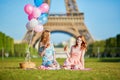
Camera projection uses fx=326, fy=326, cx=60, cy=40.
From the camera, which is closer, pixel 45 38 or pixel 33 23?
pixel 45 38

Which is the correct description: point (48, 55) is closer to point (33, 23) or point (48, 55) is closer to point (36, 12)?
point (33, 23)

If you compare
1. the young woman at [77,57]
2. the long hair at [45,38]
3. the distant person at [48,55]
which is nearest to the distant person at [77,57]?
the young woman at [77,57]

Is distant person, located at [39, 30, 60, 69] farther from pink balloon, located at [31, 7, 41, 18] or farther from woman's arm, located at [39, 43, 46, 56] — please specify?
pink balloon, located at [31, 7, 41, 18]

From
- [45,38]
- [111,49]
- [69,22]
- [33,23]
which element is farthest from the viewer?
[69,22]

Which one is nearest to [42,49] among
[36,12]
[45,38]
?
[45,38]

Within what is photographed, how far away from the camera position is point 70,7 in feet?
139

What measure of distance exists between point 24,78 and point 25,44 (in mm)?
39483

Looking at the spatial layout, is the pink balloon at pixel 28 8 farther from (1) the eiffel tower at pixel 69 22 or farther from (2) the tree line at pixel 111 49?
(1) the eiffel tower at pixel 69 22

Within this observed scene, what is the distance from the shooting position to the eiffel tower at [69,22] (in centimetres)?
4116

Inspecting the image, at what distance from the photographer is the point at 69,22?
42312mm

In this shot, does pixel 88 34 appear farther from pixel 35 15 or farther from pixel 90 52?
pixel 35 15

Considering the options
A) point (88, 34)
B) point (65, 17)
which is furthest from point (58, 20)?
point (88, 34)

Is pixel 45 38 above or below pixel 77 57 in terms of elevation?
above

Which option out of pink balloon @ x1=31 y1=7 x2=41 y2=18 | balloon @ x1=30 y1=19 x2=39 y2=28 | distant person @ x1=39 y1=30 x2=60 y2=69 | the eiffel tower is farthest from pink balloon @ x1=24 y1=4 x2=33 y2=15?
the eiffel tower
